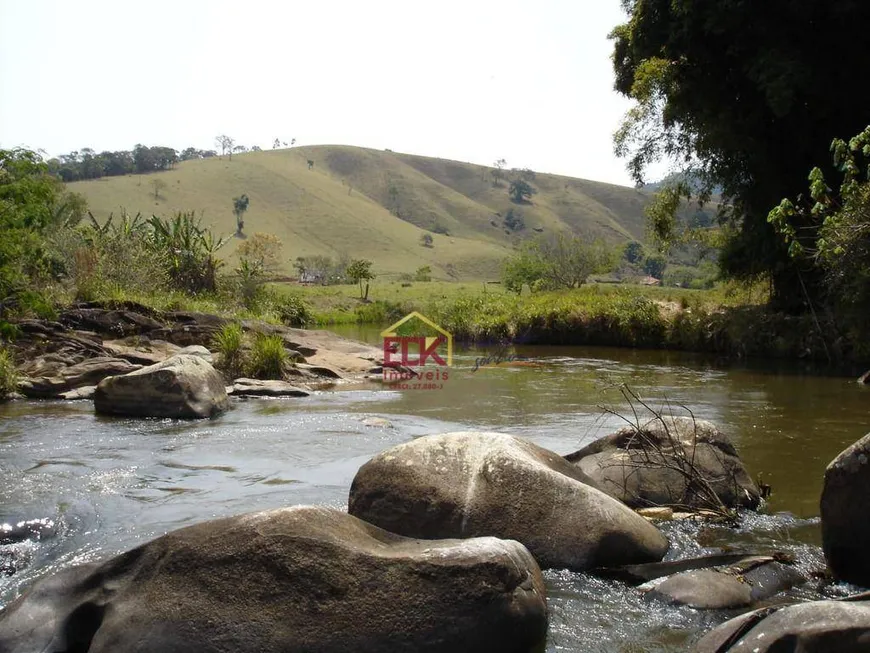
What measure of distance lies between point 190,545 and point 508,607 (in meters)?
1.97

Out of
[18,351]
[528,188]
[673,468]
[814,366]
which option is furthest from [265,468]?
[528,188]

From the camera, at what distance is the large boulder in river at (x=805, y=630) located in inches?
164

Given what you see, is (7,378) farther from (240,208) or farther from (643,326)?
(240,208)

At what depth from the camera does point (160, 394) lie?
13656mm

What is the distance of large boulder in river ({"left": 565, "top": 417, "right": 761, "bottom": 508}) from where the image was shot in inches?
324

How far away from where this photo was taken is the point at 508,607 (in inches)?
191

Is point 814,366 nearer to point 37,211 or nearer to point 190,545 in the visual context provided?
point 37,211

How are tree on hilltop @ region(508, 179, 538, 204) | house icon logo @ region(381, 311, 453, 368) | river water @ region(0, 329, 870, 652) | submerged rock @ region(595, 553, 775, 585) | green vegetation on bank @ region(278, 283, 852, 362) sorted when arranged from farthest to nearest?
tree on hilltop @ region(508, 179, 538, 204) < house icon logo @ region(381, 311, 453, 368) < green vegetation on bank @ region(278, 283, 852, 362) < submerged rock @ region(595, 553, 775, 585) < river water @ region(0, 329, 870, 652)

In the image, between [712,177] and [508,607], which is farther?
[712,177]

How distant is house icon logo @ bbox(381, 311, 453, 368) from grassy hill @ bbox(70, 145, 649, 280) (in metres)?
51.0

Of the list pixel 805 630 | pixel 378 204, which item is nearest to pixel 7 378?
pixel 805 630

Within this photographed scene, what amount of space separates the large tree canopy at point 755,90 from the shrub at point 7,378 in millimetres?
16343

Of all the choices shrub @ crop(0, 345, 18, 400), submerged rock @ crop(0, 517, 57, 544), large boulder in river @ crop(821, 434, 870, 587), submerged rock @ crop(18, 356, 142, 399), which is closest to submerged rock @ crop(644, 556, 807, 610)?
large boulder in river @ crop(821, 434, 870, 587)

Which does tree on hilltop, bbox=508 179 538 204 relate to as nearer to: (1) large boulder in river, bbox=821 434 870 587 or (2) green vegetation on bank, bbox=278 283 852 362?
(2) green vegetation on bank, bbox=278 283 852 362
